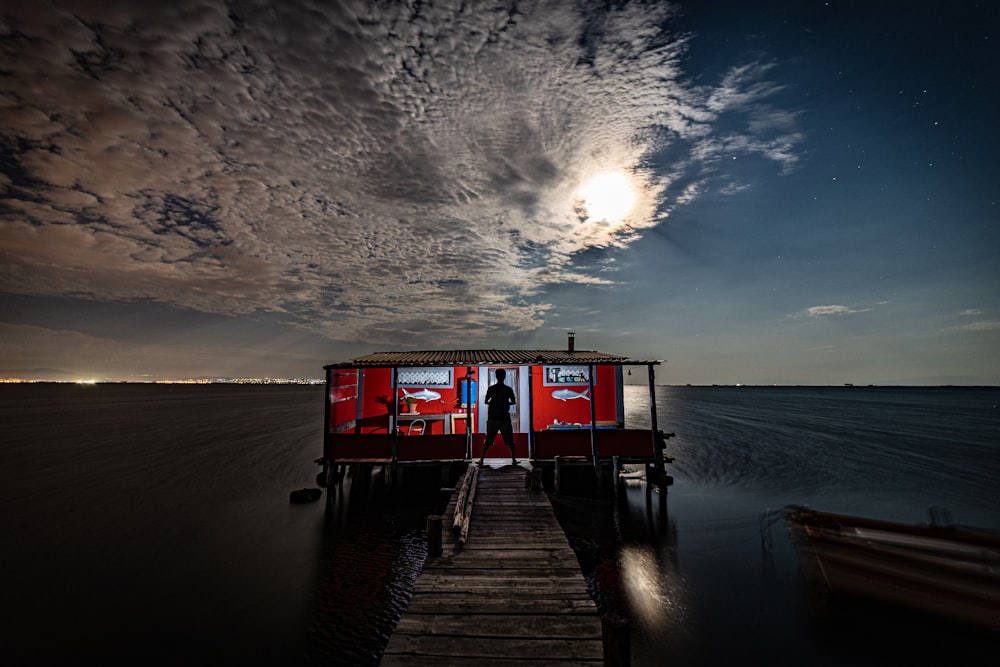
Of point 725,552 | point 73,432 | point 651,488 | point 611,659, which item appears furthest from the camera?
point 73,432

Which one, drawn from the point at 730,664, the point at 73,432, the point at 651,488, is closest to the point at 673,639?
the point at 730,664

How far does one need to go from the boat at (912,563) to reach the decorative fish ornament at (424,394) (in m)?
12.9

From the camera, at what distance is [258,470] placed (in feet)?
76.7

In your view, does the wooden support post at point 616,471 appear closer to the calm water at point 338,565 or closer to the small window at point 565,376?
the calm water at point 338,565

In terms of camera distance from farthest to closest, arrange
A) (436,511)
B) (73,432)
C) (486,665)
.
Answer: (73,432) < (436,511) < (486,665)

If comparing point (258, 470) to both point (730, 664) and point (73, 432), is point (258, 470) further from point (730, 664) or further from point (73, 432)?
point (73, 432)

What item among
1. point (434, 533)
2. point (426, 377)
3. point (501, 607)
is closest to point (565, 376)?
point (426, 377)

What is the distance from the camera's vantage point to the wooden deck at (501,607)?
461 centimetres

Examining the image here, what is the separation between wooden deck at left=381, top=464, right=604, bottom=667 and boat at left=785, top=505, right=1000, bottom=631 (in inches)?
226

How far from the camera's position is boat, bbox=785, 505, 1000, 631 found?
23.5 feet

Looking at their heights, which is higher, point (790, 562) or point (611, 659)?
point (611, 659)

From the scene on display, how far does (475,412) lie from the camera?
691 inches

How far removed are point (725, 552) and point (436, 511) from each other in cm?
869

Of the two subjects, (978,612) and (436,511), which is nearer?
(978,612)
